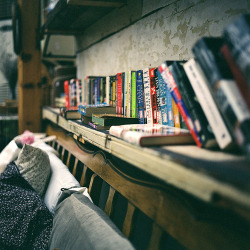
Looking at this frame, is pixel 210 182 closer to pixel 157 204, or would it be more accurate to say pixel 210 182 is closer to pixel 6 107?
pixel 157 204

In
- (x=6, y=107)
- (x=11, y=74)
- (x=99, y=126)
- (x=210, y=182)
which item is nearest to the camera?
(x=210, y=182)

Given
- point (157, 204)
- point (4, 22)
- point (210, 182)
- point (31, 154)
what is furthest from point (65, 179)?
point (4, 22)

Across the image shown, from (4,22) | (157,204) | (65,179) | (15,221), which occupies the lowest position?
(15,221)

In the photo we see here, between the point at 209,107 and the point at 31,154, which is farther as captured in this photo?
the point at 31,154

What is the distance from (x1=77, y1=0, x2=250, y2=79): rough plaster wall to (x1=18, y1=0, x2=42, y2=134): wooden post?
1163 mm

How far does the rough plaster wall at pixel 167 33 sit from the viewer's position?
0.97 m

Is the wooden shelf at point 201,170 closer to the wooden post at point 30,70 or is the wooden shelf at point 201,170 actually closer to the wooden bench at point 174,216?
the wooden bench at point 174,216

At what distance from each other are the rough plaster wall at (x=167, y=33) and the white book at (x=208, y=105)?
1.09ft

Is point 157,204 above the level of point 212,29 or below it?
below

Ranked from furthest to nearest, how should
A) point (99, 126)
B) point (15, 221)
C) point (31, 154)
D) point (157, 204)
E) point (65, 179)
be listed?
point (31, 154) → point (65, 179) → point (15, 221) → point (99, 126) → point (157, 204)

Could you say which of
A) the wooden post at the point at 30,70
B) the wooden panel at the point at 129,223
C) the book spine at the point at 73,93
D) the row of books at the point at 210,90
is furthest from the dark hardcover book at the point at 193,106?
the wooden post at the point at 30,70

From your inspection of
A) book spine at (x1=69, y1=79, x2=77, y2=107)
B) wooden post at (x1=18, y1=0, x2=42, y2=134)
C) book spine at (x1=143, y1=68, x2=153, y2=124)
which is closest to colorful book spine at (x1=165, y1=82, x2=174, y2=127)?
book spine at (x1=143, y1=68, x2=153, y2=124)

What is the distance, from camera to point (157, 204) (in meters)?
0.84

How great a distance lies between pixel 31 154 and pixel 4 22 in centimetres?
426
